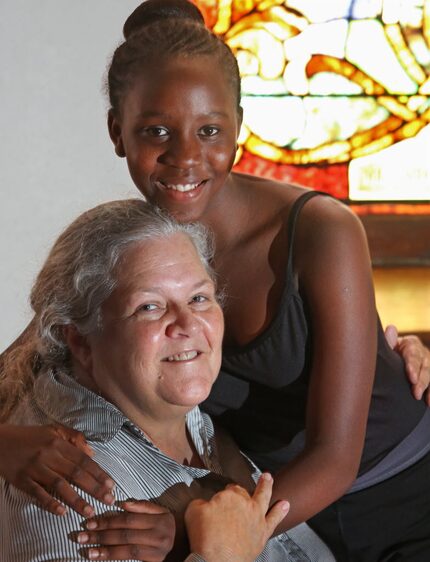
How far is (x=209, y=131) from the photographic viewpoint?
5.84 feet

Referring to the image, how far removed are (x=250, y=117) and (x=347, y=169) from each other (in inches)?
16.9

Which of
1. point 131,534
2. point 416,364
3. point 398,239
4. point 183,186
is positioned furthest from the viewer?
point 398,239

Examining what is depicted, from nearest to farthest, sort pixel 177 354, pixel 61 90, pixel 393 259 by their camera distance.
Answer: pixel 177 354, pixel 61 90, pixel 393 259

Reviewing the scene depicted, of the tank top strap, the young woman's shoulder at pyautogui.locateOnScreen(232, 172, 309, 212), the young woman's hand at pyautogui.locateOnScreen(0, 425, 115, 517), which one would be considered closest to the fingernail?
the young woman's hand at pyautogui.locateOnScreen(0, 425, 115, 517)

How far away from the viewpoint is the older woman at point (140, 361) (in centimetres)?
160

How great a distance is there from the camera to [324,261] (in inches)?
68.6

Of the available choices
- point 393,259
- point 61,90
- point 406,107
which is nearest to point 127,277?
point 61,90

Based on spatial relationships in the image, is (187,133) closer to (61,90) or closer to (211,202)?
(211,202)

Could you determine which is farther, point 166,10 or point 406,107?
point 406,107

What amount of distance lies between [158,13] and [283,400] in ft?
2.31

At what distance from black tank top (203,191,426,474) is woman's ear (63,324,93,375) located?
251 millimetres

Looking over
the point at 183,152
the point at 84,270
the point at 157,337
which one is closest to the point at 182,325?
the point at 157,337

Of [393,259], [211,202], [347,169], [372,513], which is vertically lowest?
[393,259]

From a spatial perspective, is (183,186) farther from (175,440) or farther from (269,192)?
(175,440)
